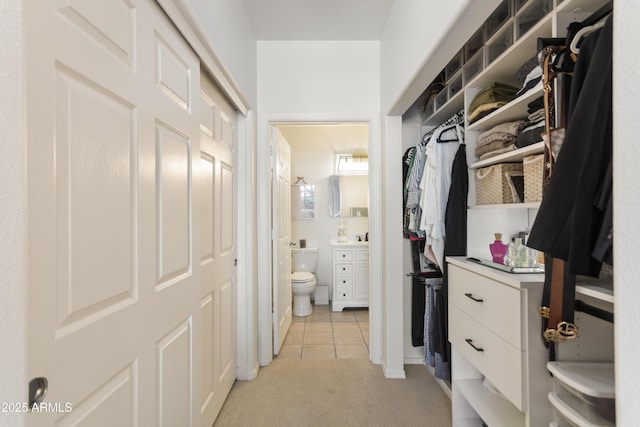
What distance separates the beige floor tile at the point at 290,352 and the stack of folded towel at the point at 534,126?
88.3 inches

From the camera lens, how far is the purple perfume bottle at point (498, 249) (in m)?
1.52

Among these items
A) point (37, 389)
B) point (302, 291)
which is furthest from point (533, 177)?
point (302, 291)

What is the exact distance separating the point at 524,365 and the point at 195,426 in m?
1.37

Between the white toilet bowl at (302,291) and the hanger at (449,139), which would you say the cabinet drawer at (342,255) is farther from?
the hanger at (449,139)

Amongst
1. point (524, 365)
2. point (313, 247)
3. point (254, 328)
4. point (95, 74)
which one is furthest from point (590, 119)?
point (313, 247)

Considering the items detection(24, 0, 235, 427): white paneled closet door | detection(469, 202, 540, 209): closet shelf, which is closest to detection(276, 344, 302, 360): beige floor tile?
detection(24, 0, 235, 427): white paneled closet door

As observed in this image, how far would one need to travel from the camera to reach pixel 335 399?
76.2 inches

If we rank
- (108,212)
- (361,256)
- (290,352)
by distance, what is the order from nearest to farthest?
(108,212) < (290,352) < (361,256)

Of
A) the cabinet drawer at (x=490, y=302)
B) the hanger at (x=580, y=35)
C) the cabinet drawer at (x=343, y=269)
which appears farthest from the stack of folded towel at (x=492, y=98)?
the cabinet drawer at (x=343, y=269)

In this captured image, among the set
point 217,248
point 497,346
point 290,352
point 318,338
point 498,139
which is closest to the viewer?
point 497,346

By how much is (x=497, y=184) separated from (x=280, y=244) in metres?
1.78

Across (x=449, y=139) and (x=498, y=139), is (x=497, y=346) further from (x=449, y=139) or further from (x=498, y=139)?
(x=449, y=139)

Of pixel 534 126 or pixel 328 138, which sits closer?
pixel 534 126
